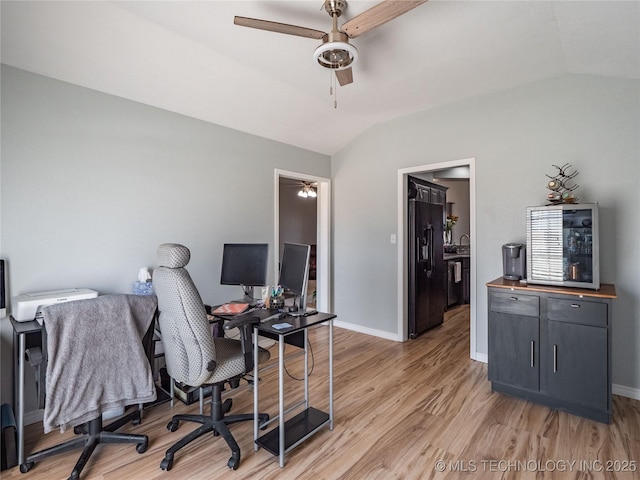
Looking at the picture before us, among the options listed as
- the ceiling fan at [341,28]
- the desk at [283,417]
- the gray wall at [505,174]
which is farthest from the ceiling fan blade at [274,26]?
the gray wall at [505,174]

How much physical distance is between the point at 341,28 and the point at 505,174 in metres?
2.32

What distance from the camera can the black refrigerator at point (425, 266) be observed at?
422cm

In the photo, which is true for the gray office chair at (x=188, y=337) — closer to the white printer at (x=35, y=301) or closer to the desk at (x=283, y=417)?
the desk at (x=283, y=417)

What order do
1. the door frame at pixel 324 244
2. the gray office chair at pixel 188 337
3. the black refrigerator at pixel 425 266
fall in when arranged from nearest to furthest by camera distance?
the gray office chair at pixel 188 337 < the black refrigerator at pixel 425 266 < the door frame at pixel 324 244

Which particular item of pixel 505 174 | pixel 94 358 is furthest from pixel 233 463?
pixel 505 174

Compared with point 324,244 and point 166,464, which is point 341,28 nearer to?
point 166,464

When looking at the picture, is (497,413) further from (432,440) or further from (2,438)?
(2,438)

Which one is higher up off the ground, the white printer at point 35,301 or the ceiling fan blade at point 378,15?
the ceiling fan blade at point 378,15

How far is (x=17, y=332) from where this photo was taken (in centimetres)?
196

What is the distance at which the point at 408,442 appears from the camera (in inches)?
86.2

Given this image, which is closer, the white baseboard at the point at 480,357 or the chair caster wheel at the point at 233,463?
the chair caster wheel at the point at 233,463

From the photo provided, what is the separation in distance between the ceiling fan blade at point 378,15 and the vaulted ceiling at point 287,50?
1.03ft

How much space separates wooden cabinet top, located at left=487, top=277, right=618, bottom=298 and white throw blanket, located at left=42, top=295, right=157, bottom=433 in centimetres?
265

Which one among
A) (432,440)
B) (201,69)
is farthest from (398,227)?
(201,69)
